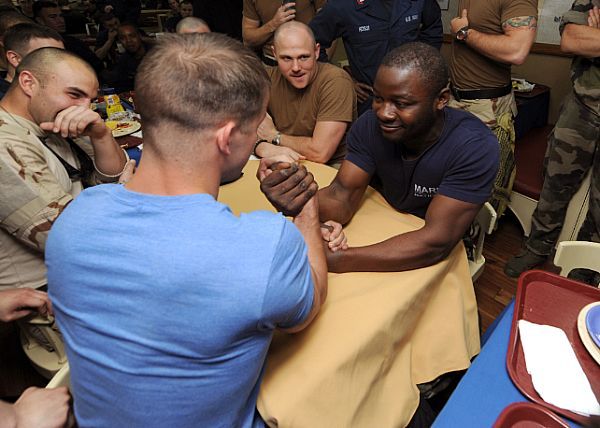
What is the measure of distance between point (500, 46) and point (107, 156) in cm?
219

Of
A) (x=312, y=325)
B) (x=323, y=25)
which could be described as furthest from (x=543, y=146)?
(x=312, y=325)

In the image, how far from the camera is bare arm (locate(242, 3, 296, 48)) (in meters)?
2.82

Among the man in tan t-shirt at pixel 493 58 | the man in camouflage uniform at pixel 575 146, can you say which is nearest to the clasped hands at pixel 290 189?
the man in tan t-shirt at pixel 493 58

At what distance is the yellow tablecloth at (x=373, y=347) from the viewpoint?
2.99 feet

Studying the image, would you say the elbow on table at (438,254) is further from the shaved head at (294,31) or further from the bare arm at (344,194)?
the shaved head at (294,31)

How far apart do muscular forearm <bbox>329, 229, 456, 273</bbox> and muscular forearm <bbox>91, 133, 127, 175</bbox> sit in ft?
3.54

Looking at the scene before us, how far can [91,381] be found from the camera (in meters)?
0.77

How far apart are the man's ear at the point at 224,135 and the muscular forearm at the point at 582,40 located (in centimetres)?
209

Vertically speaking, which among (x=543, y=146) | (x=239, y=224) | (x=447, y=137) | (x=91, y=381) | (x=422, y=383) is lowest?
(x=543, y=146)

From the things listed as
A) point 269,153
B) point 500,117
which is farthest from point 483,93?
point 269,153

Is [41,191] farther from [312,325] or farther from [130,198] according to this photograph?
[312,325]

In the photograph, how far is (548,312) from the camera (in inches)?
42.6

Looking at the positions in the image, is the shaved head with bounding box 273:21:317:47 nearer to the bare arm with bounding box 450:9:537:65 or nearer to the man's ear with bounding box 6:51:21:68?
the bare arm with bounding box 450:9:537:65

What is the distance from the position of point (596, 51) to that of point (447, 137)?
1226 millimetres
